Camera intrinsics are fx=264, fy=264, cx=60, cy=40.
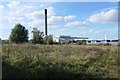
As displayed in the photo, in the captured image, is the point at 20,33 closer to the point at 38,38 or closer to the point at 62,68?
the point at 38,38

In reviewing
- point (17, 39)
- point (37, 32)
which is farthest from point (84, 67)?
point (17, 39)

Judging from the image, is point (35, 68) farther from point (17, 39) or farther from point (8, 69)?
point (17, 39)

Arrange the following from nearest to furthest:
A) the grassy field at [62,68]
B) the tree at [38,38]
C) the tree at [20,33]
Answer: the grassy field at [62,68]
the tree at [38,38]
the tree at [20,33]

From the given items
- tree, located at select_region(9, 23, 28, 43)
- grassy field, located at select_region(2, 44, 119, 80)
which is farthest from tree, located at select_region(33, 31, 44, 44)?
grassy field, located at select_region(2, 44, 119, 80)

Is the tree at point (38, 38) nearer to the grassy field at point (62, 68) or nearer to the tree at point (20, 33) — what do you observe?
the tree at point (20, 33)

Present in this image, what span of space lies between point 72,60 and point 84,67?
3.70 feet

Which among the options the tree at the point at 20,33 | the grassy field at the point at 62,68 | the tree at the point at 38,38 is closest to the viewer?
the grassy field at the point at 62,68

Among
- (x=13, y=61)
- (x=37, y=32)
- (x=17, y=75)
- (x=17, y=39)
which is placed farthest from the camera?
(x=17, y=39)

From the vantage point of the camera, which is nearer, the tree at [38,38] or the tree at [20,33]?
the tree at [38,38]

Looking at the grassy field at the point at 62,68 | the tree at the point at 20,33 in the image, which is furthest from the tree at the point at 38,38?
the grassy field at the point at 62,68

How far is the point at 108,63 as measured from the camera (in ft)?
36.9

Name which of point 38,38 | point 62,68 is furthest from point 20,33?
point 62,68

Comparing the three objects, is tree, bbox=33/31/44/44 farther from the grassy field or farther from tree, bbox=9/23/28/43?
the grassy field

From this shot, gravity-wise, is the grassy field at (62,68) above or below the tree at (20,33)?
below
